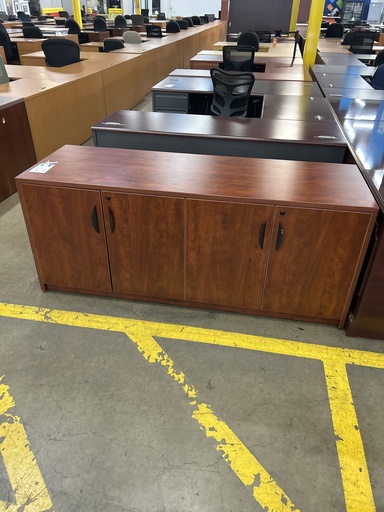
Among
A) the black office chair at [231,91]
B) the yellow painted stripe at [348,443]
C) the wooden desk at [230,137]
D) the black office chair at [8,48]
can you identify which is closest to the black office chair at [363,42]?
the black office chair at [231,91]

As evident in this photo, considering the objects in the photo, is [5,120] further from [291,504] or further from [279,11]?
[279,11]

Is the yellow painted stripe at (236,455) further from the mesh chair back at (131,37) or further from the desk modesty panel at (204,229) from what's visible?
→ the mesh chair back at (131,37)

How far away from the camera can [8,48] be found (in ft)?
23.7

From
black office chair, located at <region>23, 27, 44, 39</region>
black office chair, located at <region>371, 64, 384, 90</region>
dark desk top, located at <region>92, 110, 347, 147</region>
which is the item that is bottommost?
dark desk top, located at <region>92, 110, 347, 147</region>

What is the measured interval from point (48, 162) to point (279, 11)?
14.1m

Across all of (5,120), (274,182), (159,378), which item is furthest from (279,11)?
(159,378)

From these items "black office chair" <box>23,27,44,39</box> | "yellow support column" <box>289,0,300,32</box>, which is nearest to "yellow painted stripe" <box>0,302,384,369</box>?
"black office chair" <box>23,27,44,39</box>

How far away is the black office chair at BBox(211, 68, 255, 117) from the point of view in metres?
3.62

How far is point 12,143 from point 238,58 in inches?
149

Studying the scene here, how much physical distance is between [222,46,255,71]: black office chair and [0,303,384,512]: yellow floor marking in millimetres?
4827

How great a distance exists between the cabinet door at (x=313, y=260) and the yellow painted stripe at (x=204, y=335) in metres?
0.20

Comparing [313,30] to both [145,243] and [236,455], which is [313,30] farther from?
[236,455]

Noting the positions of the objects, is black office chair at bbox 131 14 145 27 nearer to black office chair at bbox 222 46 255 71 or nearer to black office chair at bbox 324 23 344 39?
black office chair at bbox 324 23 344 39

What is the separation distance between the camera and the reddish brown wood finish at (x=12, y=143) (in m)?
3.25
